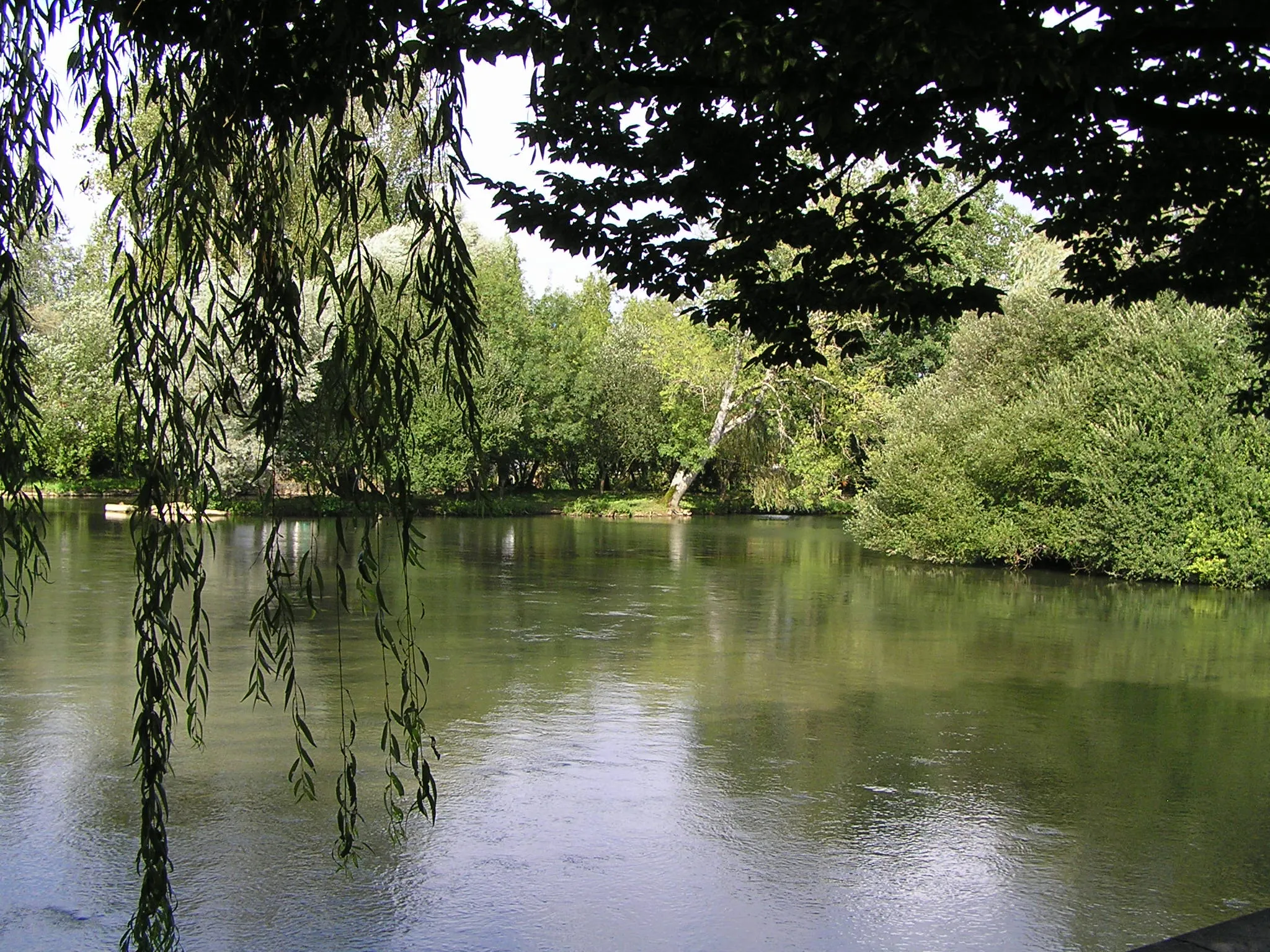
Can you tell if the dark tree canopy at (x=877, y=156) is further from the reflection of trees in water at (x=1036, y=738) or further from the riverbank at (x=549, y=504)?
the riverbank at (x=549, y=504)

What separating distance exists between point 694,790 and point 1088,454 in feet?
48.6

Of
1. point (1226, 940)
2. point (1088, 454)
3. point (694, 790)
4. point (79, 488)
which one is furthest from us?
point (79, 488)

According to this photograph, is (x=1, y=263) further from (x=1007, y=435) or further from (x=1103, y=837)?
(x=1007, y=435)

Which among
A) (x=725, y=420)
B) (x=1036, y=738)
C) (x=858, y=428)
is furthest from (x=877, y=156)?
(x=725, y=420)

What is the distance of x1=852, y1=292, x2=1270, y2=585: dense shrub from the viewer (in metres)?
19.6

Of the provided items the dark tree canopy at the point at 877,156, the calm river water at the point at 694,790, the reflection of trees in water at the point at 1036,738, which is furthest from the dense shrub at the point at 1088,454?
the dark tree canopy at the point at 877,156

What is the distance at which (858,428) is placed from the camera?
122ft

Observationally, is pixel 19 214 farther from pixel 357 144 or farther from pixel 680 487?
pixel 680 487

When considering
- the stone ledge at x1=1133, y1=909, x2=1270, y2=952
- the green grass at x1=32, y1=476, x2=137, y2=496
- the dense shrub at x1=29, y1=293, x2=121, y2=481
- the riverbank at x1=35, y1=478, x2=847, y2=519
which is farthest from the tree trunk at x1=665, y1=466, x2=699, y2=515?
the stone ledge at x1=1133, y1=909, x2=1270, y2=952

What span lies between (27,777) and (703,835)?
4.40 meters

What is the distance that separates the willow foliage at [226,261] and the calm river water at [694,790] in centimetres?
251

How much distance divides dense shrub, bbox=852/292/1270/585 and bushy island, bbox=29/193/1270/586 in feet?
0.14

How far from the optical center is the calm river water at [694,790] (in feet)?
19.1

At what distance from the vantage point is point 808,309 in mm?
7391
